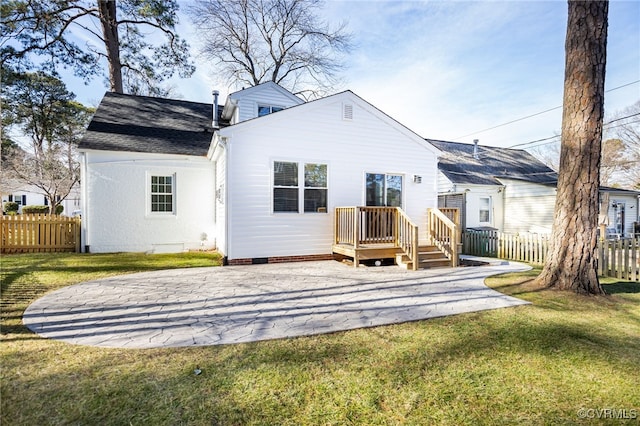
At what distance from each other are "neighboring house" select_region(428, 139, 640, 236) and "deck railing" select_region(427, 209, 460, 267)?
5.25m

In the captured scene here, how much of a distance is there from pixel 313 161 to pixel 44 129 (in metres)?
21.2

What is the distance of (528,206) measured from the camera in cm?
1639

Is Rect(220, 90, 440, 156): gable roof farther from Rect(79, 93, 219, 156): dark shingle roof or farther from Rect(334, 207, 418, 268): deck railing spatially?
Rect(79, 93, 219, 156): dark shingle roof

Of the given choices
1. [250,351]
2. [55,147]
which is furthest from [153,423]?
[55,147]

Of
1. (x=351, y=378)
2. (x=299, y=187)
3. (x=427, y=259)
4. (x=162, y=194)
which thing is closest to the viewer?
(x=351, y=378)

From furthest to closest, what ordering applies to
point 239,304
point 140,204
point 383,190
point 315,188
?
point 140,204 → point 383,190 → point 315,188 → point 239,304

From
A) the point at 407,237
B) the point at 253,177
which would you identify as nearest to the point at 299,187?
the point at 253,177

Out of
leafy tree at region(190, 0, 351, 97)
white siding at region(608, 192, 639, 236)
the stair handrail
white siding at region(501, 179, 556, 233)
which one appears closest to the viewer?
the stair handrail

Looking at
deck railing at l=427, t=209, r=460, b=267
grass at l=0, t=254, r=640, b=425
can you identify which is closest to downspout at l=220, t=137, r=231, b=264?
grass at l=0, t=254, r=640, b=425

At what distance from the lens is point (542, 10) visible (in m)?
10.7

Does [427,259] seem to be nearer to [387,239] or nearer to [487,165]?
[387,239]

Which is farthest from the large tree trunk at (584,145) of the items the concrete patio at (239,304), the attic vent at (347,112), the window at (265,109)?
the window at (265,109)

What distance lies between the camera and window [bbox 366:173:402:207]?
9625 mm

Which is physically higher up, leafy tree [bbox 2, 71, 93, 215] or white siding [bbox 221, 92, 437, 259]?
leafy tree [bbox 2, 71, 93, 215]
